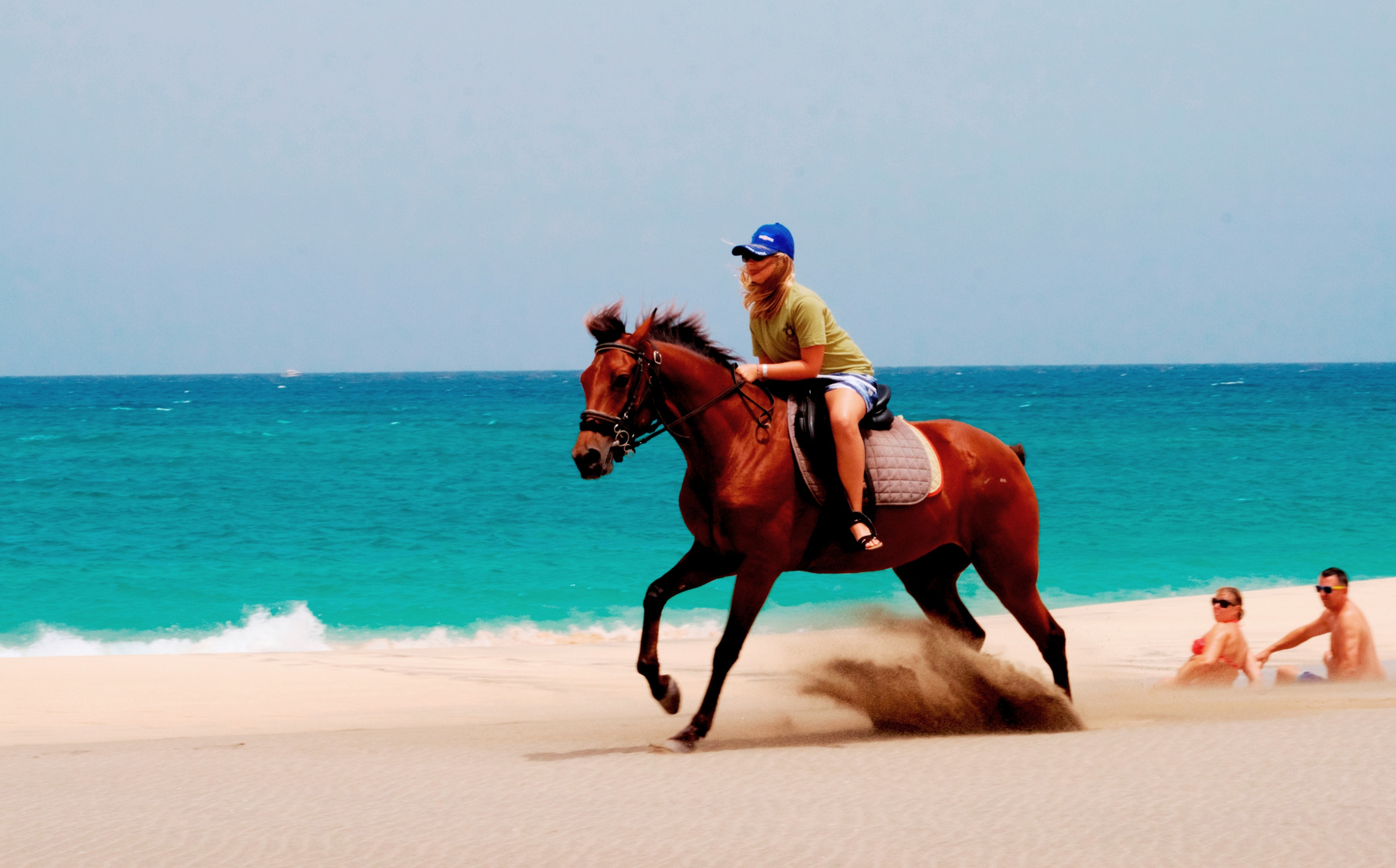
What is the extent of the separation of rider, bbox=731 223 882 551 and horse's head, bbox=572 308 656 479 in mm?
494

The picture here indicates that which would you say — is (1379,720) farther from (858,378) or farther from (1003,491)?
(858,378)

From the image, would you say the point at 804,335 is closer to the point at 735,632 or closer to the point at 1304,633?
the point at 735,632

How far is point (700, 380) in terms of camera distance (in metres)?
6.40

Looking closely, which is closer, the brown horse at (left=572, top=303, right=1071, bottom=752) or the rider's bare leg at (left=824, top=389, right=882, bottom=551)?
the brown horse at (left=572, top=303, right=1071, bottom=752)

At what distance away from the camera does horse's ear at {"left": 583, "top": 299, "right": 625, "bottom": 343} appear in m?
6.25

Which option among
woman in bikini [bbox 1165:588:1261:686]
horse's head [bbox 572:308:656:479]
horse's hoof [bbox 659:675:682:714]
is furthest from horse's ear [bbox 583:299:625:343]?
woman in bikini [bbox 1165:588:1261:686]

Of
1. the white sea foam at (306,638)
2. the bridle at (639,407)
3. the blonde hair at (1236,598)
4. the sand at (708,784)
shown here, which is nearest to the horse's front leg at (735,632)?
the sand at (708,784)

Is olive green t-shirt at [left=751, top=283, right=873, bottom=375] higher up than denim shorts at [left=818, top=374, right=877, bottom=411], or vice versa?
olive green t-shirt at [left=751, top=283, right=873, bottom=375]

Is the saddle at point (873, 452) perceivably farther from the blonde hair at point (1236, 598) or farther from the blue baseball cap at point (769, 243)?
the blonde hair at point (1236, 598)

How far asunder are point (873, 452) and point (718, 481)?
0.84m

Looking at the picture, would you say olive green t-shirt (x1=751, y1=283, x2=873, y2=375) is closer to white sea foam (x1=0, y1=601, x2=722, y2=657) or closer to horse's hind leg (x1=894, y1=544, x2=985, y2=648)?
horse's hind leg (x1=894, y1=544, x2=985, y2=648)

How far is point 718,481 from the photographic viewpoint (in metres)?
6.36

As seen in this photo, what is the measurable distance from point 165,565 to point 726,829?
1874 centimetres

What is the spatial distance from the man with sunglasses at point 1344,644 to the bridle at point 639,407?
4543 millimetres
